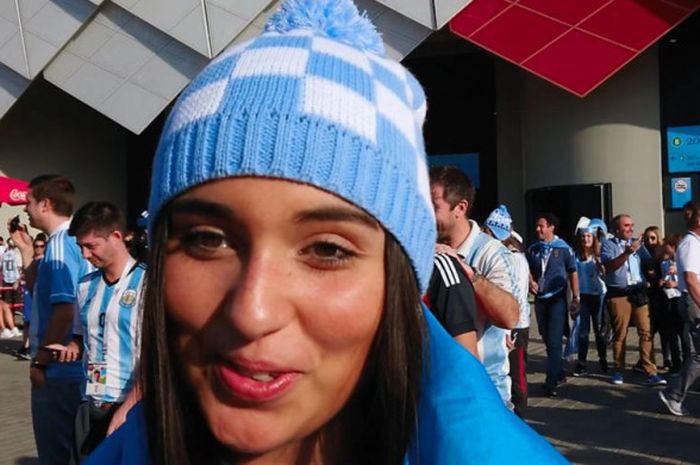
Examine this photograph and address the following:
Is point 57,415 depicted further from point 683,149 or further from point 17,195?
point 683,149

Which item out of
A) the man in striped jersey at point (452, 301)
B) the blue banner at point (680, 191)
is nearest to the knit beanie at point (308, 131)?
the man in striped jersey at point (452, 301)

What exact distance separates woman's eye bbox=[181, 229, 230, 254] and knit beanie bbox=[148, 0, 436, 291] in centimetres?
7

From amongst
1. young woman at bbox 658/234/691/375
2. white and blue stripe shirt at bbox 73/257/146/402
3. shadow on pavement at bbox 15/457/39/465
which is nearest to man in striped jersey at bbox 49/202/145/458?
white and blue stripe shirt at bbox 73/257/146/402

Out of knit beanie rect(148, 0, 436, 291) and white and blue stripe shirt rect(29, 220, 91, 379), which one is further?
white and blue stripe shirt rect(29, 220, 91, 379)

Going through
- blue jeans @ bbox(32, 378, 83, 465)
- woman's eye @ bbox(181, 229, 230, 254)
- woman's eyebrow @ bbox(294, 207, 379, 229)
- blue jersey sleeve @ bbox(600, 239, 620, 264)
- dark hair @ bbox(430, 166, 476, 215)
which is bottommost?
blue jeans @ bbox(32, 378, 83, 465)

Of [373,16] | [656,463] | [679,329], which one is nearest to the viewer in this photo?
[656,463]

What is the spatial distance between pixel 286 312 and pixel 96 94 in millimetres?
22832

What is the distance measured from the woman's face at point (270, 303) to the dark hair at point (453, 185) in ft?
11.1

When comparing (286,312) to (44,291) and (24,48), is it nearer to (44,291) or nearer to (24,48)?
(44,291)

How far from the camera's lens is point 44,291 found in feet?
18.2

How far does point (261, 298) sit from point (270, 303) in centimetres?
2

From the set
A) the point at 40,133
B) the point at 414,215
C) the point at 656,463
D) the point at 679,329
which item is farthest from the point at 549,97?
the point at 414,215

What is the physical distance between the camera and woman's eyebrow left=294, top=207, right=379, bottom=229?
131cm

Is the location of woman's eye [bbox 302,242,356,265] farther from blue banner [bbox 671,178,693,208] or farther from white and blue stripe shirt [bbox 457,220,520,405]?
blue banner [bbox 671,178,693,208]
